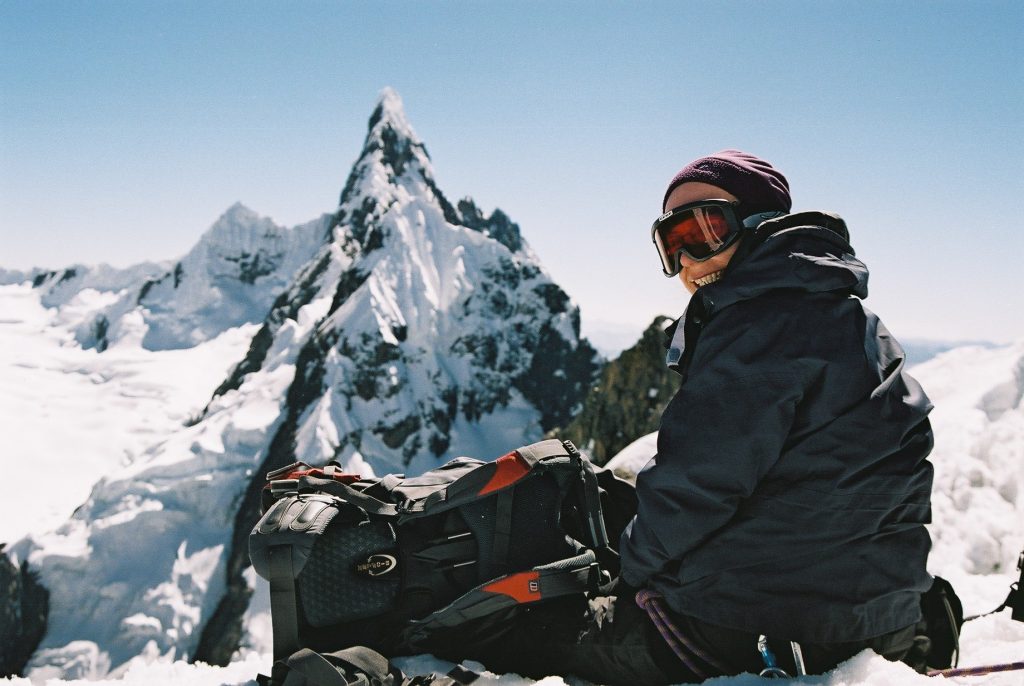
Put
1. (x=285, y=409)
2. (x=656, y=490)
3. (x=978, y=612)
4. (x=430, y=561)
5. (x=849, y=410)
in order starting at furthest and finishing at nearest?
(x=285, y=409), (x=978, y=612), (x=430, y=561), (x=656, y=490), (x=849, y=410)

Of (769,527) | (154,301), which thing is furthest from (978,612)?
(154,301)

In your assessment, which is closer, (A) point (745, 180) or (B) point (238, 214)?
(A) point (745, 180)

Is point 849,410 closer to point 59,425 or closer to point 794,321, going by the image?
point 794,321

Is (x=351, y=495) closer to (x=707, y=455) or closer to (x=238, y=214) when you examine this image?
(x=707, y=455)

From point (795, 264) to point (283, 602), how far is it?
8.26ft

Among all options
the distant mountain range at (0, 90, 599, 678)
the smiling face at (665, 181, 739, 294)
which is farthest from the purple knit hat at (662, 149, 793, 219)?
the distant mountain range at (0, 90, 599, 678)

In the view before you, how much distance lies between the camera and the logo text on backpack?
2912 millimetres

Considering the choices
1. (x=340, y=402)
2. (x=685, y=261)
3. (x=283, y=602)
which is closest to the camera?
(x=685, y=261)

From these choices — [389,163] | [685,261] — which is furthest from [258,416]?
[685,261]

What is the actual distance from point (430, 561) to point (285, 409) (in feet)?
227

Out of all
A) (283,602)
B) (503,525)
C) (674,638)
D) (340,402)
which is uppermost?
(503,525)

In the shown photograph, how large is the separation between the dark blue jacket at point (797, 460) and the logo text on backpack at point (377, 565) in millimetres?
1319

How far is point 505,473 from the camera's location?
3.01 m

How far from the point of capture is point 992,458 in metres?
5.37
